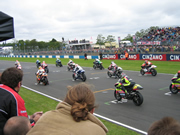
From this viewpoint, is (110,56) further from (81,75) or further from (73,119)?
(73,119)

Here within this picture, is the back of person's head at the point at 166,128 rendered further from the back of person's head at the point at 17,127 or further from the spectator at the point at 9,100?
the spectator at the point at 9,100

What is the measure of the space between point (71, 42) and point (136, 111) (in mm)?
75692

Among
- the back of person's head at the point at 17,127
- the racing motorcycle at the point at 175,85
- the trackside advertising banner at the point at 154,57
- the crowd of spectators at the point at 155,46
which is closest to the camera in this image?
the back of person's head at the point at 17,127

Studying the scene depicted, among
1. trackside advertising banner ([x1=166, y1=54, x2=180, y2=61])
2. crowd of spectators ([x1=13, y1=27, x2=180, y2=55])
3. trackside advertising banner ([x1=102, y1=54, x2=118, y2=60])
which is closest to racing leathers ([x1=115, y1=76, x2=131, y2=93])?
trackside advertising banner ([x1=166, y1=54, x2=180, y2=61])

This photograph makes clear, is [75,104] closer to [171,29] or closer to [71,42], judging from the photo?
[171,29]

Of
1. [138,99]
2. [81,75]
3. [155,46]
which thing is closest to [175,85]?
[138,99]

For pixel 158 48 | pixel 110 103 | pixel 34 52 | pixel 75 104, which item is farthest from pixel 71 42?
pixel 75 104

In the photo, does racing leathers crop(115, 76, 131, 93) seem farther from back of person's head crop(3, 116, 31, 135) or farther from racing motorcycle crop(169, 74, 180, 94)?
back of person's head crop(3, 116, 31, 135)

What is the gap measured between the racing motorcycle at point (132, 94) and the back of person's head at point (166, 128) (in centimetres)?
641

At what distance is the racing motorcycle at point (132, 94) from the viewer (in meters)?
7.96

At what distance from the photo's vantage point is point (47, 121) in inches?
74.8

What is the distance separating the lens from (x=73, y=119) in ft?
6.18

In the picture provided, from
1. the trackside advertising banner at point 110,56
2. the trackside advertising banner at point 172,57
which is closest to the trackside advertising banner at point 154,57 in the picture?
the trackside advertising banner at point 172,57

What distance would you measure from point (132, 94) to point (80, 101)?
6607 mm
